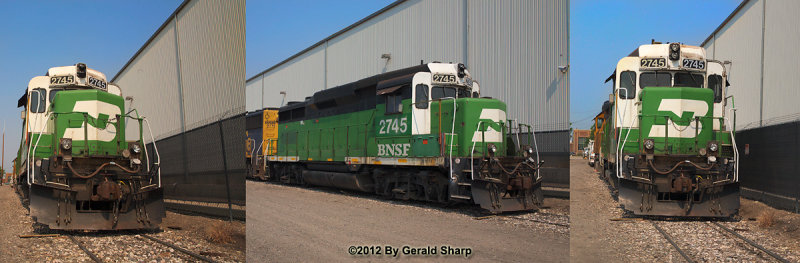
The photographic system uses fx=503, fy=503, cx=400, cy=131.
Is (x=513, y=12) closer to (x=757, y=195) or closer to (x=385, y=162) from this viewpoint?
(x=385, y=162)

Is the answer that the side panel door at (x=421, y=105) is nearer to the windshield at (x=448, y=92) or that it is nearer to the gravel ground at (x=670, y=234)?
the windshield at (x=448, y=92)

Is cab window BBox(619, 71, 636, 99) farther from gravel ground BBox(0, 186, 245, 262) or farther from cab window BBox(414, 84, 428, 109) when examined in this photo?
gravel ground BBox(0, 186, 245, 262)

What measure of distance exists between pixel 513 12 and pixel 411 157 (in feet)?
15.8

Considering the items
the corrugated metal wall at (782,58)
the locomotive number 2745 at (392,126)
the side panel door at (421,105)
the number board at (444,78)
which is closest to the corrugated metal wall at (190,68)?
the side panel door at (421,105)

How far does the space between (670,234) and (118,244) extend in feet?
29.0

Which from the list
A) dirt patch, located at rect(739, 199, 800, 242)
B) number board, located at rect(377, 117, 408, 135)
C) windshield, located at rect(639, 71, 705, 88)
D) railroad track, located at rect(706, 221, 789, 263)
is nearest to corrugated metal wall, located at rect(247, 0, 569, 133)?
number board, located at rect(377, 117, 408, 135)

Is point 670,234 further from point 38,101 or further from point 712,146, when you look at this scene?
point 38,101

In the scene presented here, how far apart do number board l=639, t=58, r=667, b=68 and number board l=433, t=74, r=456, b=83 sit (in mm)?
3969

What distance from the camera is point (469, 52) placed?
27.9 feet

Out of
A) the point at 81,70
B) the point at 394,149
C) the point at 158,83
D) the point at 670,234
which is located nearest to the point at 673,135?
the point at 670,234

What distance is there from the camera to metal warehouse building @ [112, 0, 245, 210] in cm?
753

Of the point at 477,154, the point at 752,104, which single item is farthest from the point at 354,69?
the point at 752,104

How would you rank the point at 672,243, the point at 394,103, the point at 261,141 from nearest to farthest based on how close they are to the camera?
the point at 672,243
the point at 394,103
the point at 261,141

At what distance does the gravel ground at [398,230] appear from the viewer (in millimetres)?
6055
